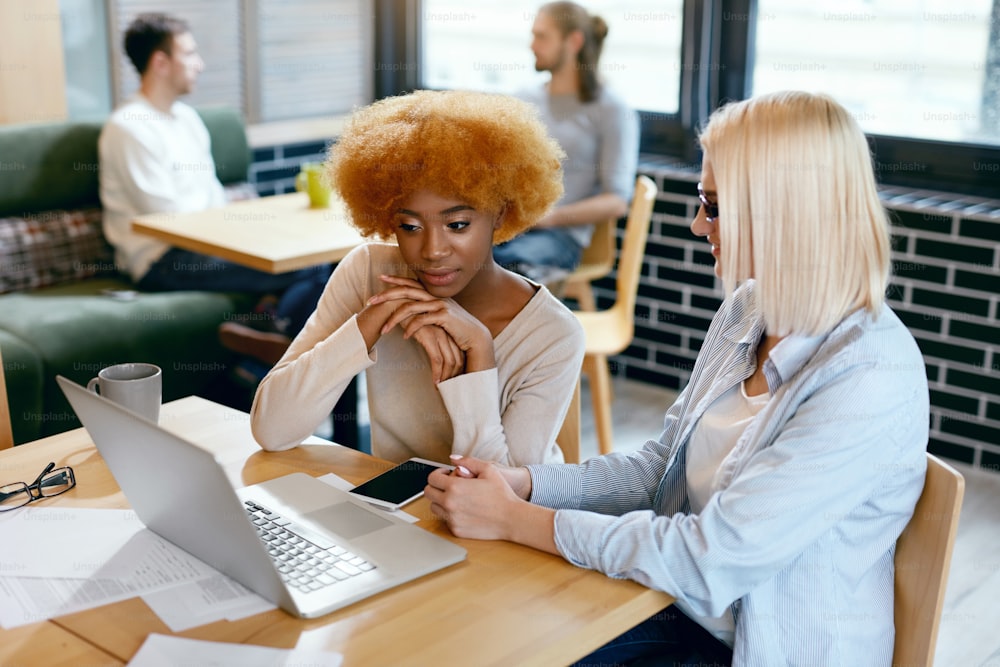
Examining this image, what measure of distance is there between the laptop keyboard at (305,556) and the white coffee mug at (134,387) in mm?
323

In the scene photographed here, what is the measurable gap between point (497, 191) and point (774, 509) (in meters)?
0.71

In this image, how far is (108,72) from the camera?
4.08 m

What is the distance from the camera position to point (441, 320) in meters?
1.66

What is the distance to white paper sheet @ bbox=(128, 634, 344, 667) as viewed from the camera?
1.06m

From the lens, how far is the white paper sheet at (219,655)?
41.8 inches

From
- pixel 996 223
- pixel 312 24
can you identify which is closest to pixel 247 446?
pixel 996 223

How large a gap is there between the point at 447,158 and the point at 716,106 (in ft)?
8.07

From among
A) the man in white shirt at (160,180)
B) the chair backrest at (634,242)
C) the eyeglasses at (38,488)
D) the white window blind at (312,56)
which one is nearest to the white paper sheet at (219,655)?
the eyeglasses at (38,488)

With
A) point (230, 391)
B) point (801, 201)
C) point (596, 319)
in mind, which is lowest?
point (230, 391)

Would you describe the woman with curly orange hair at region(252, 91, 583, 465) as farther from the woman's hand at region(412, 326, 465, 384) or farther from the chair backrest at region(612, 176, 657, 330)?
the chair backrest at region(612, 176, 657, 330)

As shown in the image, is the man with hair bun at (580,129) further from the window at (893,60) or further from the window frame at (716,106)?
the window at (893,60)

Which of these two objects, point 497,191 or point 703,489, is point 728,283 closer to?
point 703,489

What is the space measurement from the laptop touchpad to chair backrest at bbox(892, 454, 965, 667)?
630 millimetres

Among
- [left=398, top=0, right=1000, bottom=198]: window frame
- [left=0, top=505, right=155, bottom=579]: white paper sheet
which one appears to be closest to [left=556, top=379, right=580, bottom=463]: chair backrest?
[left=0, top=505, right=155, bottom=579]: white paper sheet
